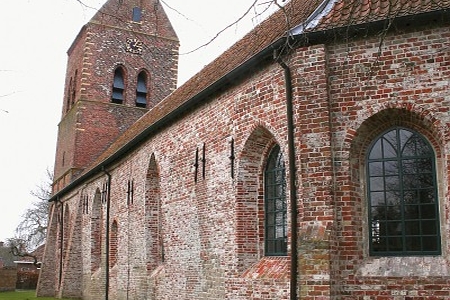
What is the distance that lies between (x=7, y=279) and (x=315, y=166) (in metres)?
29.5

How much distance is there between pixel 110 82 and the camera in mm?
26500

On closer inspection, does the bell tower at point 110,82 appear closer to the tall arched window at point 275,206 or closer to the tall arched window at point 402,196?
the tall arched window at point 275,206

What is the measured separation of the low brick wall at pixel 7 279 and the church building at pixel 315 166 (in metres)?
21.2

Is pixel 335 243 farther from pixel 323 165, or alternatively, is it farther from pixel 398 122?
pixel 398 122

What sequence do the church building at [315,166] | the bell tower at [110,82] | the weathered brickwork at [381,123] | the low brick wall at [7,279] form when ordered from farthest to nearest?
the low brick wall at [7,279]
the bell tower at [110,82]
the church building at [315,166]
the weathered brickwork at [381,123]

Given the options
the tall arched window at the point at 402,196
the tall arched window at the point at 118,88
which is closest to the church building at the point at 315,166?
the tall arched window at the point at 402,196

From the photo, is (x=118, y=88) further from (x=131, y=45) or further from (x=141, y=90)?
(x=131, y=45)

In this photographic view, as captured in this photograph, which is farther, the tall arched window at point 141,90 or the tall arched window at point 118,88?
the tall arched window at point 141,90

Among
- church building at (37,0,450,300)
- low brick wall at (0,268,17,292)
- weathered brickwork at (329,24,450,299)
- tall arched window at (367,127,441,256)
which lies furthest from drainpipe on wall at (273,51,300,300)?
low brick wall at (0,268,17,292)

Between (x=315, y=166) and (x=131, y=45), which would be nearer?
(x=315, y=166)

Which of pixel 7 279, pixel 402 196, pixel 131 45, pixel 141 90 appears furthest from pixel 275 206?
pixel 7 279

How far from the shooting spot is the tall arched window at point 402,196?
739 cm

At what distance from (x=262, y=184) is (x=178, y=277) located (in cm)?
375

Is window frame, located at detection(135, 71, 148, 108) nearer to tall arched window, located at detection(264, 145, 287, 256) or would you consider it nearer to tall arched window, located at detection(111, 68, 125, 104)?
tall arched window, located at detection(111, 68, 125, 104)
